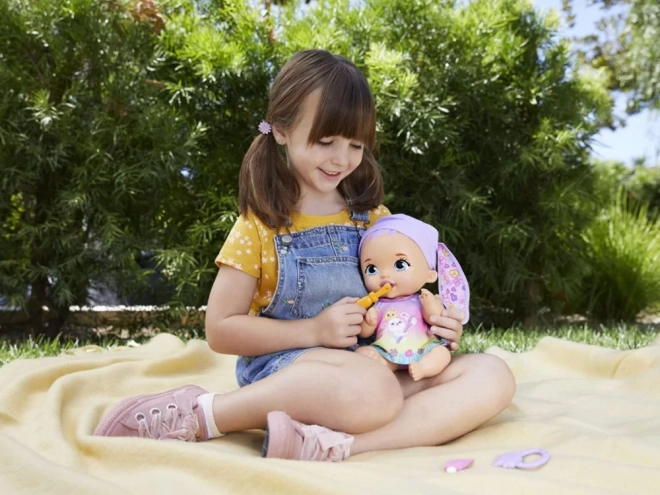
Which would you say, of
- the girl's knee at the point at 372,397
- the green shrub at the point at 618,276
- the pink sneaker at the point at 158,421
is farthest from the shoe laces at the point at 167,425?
the green shrub at the point at 618,276

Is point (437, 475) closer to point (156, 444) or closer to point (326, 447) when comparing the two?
point (326, 447)

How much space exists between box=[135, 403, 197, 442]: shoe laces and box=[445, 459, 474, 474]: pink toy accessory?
1.90 feet

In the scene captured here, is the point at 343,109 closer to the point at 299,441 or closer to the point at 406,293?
the point at 406,293

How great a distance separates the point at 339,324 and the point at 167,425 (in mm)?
463

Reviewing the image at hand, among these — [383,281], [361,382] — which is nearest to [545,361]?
[383,281]

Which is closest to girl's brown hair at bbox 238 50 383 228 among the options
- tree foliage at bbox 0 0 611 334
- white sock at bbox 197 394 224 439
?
white sock at bbox 197 394 224 439

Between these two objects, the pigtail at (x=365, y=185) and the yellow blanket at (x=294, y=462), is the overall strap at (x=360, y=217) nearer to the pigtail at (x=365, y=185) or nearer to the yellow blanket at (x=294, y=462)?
the pigtail at (x=365, y=185)

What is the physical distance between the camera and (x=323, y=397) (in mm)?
1641

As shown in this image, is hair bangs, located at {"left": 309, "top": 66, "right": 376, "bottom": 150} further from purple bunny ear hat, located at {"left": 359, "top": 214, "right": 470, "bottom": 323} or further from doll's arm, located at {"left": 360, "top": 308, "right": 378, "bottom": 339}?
doll's arm, located at {"left": 360, "top": 308, "right": 378, "bottom": 339}

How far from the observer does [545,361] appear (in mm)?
2793

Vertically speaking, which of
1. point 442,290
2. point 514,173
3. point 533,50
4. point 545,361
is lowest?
point 545,361

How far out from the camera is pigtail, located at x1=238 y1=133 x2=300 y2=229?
195cm

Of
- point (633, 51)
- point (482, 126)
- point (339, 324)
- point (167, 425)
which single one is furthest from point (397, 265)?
point (633, 51)

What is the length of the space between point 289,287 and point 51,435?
26.2 inches
